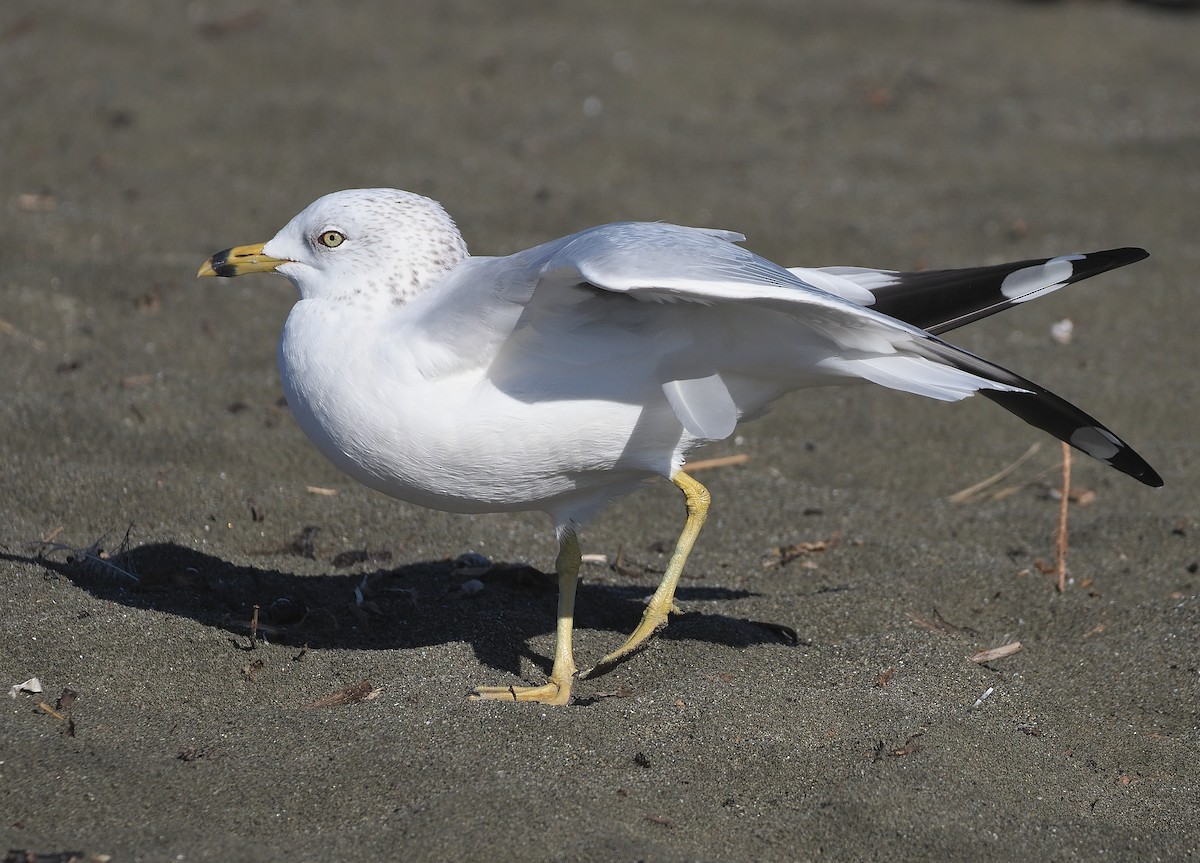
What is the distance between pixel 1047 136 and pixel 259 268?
5863 millimetres

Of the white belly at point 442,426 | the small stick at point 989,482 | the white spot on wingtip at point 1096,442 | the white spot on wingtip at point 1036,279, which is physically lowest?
the small stick at point 989,482

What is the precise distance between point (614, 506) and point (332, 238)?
1736 mm

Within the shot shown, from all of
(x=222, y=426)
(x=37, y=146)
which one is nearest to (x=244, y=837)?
(x=222, y=426)

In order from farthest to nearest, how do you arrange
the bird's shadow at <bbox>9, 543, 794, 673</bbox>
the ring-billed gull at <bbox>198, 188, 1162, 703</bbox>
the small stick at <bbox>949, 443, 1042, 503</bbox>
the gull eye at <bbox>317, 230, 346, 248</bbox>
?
the small stick at <bbox>949, 443, 1042, 503</bbox>, the bird's shadow at <bbox>9, 543, 794, 673</bbox>, the gull eye at <bbox>317, 230, 346, 248</bbox>, the ring-billed gull at <bbox>198, 188, 1162, 703</bbox>

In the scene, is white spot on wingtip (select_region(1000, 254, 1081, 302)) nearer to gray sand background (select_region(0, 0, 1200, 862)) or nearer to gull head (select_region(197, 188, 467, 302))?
gray sand background (select_region(0, 0, 1200, 862))

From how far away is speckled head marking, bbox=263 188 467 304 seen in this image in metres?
3.38

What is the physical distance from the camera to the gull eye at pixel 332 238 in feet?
11.3

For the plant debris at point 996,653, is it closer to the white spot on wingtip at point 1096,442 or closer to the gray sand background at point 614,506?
the gray sand background at point 614,506

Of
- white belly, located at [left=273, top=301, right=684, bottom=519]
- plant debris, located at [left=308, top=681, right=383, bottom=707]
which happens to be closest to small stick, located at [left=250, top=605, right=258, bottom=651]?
plant debris, located at [left=308, top=681, right=383, bottom=707]

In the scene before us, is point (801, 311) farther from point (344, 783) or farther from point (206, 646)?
point (206, 646)

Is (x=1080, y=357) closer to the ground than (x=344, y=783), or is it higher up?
closer to the ground

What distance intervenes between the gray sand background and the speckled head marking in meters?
0.94

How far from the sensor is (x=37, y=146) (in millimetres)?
7430

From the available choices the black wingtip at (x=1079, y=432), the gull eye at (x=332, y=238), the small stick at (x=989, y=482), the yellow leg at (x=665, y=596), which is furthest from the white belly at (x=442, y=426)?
the small stick at (x=989, y=482)
